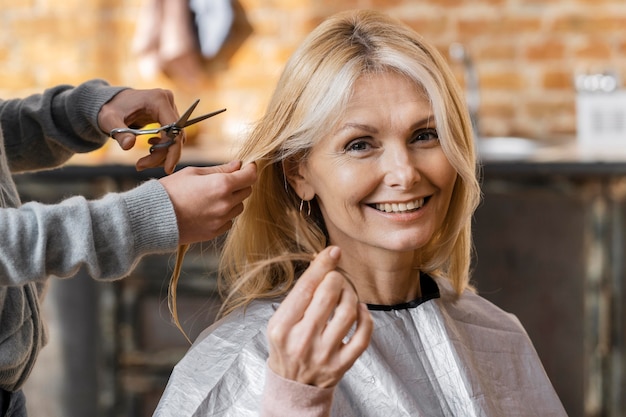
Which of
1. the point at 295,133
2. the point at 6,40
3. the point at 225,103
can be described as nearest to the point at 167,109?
the point at 295,133

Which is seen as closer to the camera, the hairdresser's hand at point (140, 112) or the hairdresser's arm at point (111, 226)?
the hairdresser's arm at point (111, 226)

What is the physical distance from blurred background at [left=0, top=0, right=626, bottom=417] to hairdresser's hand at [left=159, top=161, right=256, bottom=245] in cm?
161

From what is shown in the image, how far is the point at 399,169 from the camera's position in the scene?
1.53 m

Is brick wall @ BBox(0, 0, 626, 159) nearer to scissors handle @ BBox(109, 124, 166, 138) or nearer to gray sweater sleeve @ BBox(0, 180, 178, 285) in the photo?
scissors handle @ BBox(109, 124, 166, 138)

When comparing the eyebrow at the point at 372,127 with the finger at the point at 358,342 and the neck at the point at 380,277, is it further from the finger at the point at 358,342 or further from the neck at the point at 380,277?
the finger at the point at 358,342

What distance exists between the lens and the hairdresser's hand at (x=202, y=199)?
4.34ft

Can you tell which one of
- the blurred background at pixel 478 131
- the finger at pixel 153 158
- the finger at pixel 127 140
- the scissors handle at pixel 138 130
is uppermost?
the scissors handle at pixel 138 130

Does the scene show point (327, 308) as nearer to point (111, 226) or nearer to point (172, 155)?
point (111, 226)

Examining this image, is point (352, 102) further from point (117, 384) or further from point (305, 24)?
point (305, 24)

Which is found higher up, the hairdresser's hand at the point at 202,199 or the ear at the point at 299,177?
the hairdresser's hand at the point at 202,199

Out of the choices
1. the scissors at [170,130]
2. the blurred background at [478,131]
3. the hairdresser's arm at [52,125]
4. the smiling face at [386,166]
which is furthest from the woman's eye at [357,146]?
the blurred background at [478,131]

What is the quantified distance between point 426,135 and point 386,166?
0.10m

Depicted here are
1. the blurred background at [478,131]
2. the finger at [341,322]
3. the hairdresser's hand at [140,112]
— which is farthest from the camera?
the blurred background at [478,131]

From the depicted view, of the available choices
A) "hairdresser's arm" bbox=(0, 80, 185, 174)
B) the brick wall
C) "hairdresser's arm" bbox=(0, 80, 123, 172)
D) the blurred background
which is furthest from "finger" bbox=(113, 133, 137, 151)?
the brick wall
